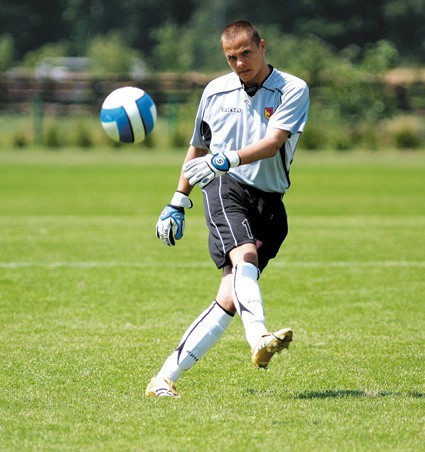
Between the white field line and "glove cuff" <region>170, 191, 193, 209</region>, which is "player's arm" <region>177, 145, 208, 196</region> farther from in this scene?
the white field line

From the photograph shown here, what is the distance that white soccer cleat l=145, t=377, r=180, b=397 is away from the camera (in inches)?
247

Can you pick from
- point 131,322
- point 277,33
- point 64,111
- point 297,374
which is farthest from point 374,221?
point 277,33

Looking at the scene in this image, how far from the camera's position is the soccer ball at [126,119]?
25.5ft

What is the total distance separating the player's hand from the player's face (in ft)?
1.70

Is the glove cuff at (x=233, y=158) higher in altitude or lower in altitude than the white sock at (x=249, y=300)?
higher

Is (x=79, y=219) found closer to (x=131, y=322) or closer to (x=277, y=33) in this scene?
(x=131, y=322)

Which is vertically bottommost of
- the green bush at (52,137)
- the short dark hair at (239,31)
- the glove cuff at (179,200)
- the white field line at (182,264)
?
the green bush at (52,137)

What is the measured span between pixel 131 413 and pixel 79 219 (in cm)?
1180

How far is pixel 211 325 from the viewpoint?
6.40 m

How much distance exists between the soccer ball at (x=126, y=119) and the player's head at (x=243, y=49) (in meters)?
1.57

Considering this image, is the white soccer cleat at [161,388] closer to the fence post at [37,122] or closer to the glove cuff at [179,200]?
the glove cuff at [179,200]

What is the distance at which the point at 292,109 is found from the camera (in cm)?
637

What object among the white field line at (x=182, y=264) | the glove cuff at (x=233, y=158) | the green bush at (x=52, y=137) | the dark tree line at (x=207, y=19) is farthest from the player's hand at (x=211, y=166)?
the dark tree line at (x=207, y=19)

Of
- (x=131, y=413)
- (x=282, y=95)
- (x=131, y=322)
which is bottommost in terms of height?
(x=131, y=322)
